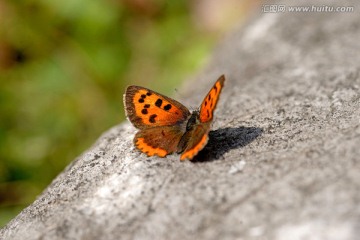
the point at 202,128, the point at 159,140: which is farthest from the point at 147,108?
the point at 202,128

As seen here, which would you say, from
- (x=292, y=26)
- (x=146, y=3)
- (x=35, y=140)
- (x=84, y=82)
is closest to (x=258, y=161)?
(x=292, y=26)

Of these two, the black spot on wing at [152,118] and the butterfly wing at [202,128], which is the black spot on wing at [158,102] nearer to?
the black spot on wing at [152,118]

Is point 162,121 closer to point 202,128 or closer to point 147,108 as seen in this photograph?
point 147,108

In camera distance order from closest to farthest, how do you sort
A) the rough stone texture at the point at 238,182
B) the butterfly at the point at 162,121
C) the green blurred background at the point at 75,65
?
1. the rough stone texture at the point at 238,182
2. the butterfly at the point at 162,121
3. the green blurred background at the point at 75,65

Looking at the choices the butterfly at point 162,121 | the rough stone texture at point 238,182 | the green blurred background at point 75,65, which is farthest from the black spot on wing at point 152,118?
the green blurred background at point 75,65

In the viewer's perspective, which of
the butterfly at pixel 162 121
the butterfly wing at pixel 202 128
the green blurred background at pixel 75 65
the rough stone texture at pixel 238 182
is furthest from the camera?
the green blurred background at pixel 75 65

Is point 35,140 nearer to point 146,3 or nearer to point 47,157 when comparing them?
point 47,157
